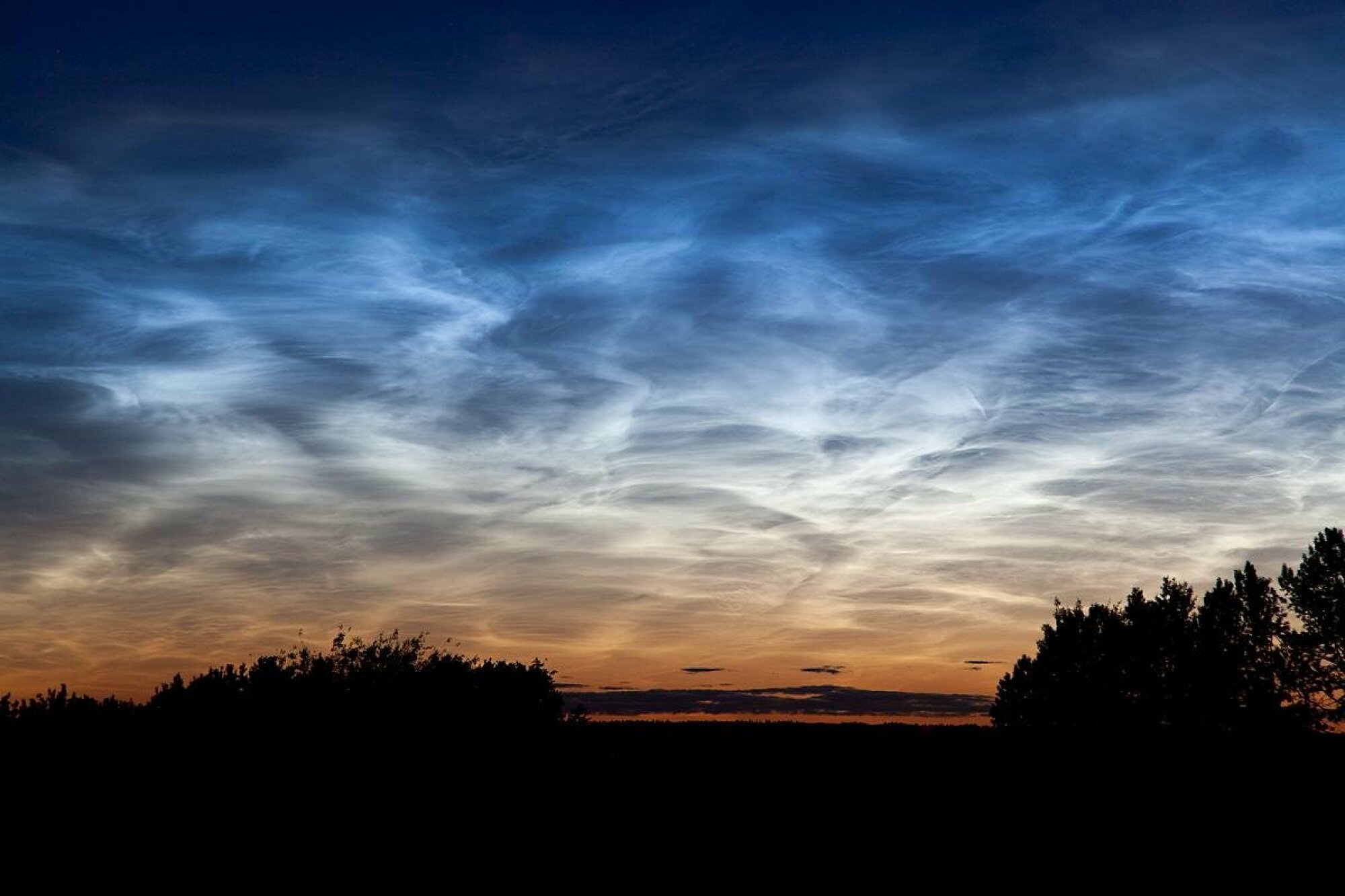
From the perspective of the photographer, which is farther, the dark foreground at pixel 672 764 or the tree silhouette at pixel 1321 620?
the tree silhouette at pixel 1321 620

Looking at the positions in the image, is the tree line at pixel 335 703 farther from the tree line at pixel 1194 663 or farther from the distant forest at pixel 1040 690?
the tree line at pixel 1194 663

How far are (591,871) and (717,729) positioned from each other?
35.7 metres

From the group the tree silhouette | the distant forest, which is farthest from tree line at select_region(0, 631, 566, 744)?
the tree silhouette

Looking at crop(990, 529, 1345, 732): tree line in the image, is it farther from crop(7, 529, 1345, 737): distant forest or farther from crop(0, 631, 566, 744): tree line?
crop(0, 631, 566, 744): tree line

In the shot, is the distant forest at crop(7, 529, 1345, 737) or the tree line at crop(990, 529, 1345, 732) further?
the tree line at crop(990, 529, 1345, 732)

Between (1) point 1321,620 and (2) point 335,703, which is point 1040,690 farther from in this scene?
(2) point 335,703

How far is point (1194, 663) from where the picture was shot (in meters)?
69.0

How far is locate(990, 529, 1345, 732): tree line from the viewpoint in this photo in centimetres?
5997

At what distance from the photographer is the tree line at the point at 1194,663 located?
5997 cm

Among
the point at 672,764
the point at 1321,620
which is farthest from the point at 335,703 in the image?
the point at 1321,620

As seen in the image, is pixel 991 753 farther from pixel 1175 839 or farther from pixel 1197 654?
pixel 1197 654

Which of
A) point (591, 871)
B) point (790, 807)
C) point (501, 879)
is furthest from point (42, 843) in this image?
point (790, 807)

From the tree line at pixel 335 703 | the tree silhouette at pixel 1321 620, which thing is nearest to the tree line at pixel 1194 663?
the tree silhouette at pixel 1321 620

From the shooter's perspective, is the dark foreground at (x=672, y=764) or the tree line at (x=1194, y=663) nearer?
the dark foreground at (x=672, y=764)
